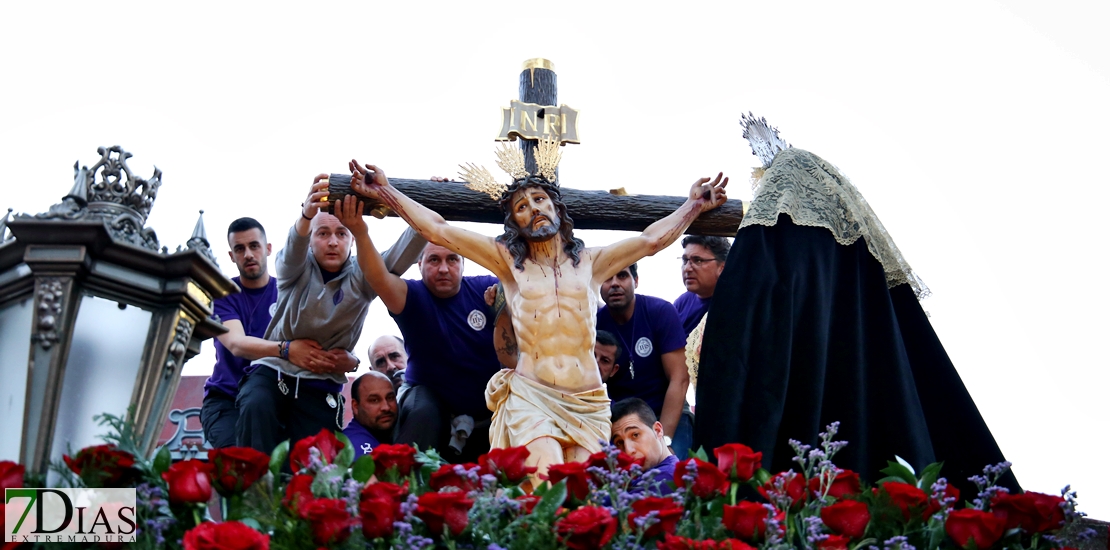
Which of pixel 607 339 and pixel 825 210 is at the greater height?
pixel 825 210

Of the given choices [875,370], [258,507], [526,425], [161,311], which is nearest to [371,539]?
[258,507]

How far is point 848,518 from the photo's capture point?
96.0 inches

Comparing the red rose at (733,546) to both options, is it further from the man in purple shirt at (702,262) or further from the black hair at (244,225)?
the black hair at (244,225)

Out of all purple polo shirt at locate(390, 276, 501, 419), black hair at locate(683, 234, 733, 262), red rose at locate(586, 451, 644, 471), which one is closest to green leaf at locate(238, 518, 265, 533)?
red rose at locate(586, 451, 644, 471)

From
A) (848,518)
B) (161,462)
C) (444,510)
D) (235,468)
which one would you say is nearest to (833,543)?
(848,518)

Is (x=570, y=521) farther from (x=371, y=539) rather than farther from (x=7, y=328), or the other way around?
(x=7, y=328)

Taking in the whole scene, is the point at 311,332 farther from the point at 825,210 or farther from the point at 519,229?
the point at 825,210

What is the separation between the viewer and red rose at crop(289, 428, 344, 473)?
2.51m

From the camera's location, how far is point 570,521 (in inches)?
87.4

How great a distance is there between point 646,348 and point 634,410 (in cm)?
92

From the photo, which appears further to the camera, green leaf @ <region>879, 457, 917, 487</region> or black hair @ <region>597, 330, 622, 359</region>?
black hair @ <region>597, 330, 622, 359</region>

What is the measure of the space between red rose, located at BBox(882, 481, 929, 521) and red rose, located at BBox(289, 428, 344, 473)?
124cm

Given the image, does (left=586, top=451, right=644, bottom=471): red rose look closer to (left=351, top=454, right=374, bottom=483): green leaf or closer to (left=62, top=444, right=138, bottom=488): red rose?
(left=351, top=454, right=374, bottom=483): green leaf

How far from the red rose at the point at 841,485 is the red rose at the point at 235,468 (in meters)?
1.23
